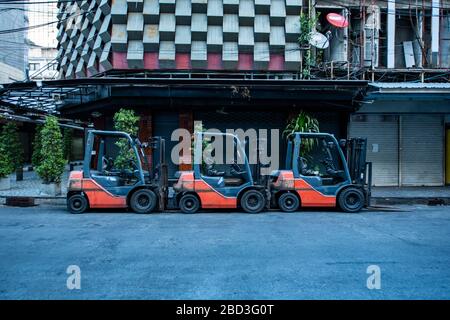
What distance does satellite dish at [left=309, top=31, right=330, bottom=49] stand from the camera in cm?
1563

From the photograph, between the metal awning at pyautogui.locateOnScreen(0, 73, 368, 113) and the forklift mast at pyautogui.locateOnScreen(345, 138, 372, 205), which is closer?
the forklift mast at pyautogui.locateOnScreen(345, 138, 372, 205)

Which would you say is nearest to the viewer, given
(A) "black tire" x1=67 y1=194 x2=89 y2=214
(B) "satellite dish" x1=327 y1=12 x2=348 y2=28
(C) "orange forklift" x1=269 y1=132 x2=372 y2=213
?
(A) "black tire" x1=67 y1=194 x2=89 y2=214

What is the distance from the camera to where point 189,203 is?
37.1 feet

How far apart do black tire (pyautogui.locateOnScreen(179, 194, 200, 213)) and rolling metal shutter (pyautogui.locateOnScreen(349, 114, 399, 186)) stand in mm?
8920

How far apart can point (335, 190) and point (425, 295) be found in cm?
701

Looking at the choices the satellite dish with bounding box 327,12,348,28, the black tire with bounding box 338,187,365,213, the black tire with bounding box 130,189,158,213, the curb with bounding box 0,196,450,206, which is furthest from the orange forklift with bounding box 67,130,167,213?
the satellite dish with bounding box 327,12,348,28

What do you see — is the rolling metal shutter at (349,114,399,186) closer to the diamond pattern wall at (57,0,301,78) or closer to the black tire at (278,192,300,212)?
the diamond pattern wall at (57,0,301,78)

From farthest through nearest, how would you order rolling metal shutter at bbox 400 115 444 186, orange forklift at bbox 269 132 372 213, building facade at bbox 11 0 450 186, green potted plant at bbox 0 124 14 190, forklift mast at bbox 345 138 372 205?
rolling metal shutter at bbox 400 115 444 186
green potted plant at bbox 0 124 14 190
building facade at bbox 11 0 450 186
forklift mast at bbox 345 138 372 205
orange forklift at bbox 269 132 372 213

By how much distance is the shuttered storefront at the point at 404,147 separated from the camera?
1727cm

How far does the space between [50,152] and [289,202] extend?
29.2 feet

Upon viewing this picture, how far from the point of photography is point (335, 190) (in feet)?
38.0
